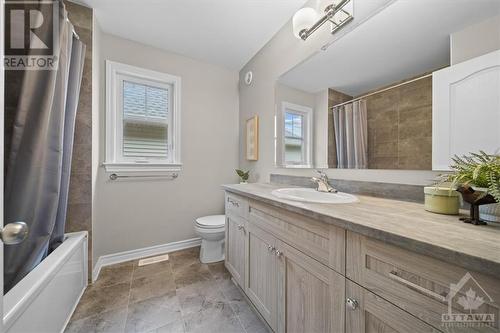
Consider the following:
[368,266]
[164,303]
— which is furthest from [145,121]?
[368,266]

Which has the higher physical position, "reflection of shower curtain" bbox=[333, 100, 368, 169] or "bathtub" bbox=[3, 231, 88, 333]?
"reflection of shower curtain" bbox=[333, 100, 368, 169]

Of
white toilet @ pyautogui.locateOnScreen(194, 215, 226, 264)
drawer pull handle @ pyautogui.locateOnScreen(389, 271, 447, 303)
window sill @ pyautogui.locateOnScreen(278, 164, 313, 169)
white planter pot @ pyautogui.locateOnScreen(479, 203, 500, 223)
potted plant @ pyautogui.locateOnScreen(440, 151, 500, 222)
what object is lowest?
white toilet @ pyautogui.locateOnScreen(194, 215, 226, 264)

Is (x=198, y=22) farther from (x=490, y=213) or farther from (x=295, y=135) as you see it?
(x=490, y=213)

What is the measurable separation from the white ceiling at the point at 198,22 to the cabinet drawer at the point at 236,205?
158cm

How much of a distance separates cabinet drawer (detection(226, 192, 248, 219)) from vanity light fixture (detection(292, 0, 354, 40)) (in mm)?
1320

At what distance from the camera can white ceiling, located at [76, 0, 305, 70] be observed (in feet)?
5.23

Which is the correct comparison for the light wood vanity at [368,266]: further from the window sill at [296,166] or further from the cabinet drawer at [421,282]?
the window sill at [296,166]

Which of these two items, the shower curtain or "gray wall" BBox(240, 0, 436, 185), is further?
"gray wall" BBox(240, 0, 436, 185)

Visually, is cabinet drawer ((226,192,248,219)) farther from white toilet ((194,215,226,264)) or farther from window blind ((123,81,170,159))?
window blind ((123,81,170,159))

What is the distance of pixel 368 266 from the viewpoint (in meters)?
0.59

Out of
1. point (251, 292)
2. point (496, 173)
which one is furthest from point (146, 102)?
point (496, 173)

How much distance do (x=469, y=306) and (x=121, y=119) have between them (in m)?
2.58

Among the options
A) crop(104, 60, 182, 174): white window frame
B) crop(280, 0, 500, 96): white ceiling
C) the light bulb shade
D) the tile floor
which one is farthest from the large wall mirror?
crop(104, 60, 182, 174): white window frame

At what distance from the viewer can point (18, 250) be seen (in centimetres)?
104
